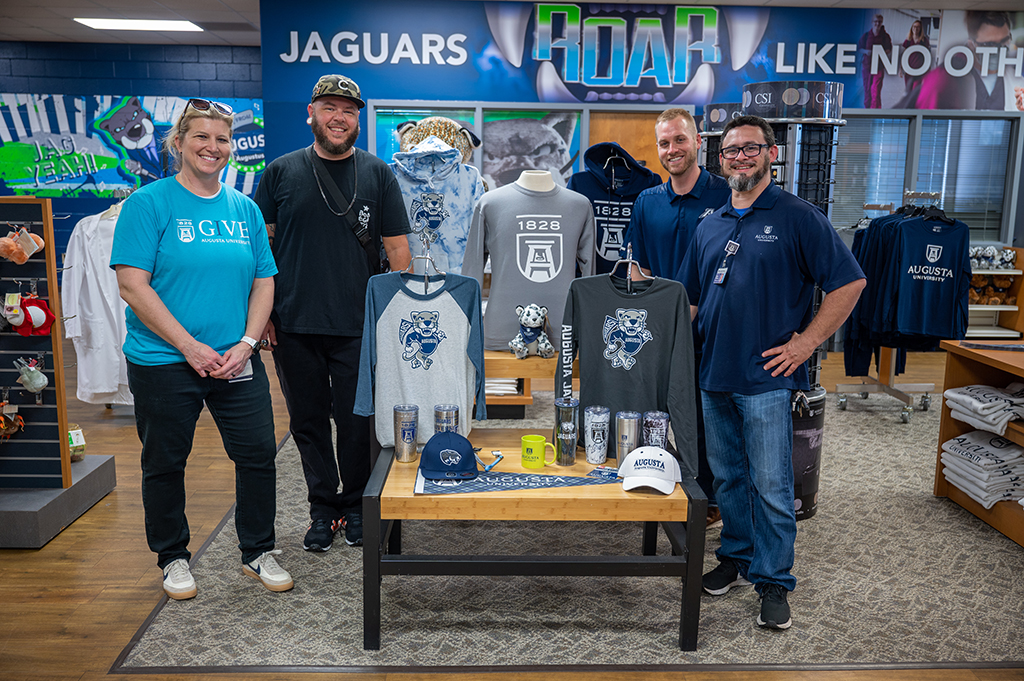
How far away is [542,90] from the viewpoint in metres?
7.03

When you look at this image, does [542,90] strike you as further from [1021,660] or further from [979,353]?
[1021,660]

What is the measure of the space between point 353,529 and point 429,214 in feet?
4.87

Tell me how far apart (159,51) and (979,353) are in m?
9.27

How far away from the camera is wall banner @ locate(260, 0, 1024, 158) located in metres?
6.80

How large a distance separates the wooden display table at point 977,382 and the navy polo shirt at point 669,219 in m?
1.63

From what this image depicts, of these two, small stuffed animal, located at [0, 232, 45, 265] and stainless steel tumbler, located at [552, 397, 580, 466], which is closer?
stainless steel tumbler, located at [552, 397, 580, 466]

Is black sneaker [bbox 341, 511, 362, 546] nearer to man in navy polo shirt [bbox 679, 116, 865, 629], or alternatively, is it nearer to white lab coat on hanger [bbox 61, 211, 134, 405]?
man in navy polo shirt [bbox 679, 116, 865, 629]

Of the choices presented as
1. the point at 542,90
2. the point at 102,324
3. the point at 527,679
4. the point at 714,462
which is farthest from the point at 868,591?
the point at 542,90

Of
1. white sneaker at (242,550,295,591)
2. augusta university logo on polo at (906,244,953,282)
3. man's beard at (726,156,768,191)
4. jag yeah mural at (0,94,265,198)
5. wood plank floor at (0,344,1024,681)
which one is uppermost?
jag yeah mural at (0,94,265,198)

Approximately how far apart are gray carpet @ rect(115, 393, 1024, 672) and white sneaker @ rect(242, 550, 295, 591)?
0.14 ft

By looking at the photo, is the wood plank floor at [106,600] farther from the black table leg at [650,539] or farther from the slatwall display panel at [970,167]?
the slatwall display panel at [970,167]

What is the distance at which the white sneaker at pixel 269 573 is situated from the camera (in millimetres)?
2762

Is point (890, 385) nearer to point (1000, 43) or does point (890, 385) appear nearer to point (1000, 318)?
point (1000, 318)

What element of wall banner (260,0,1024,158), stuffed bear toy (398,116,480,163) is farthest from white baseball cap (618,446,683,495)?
wall banner (260,0,1024,158)
